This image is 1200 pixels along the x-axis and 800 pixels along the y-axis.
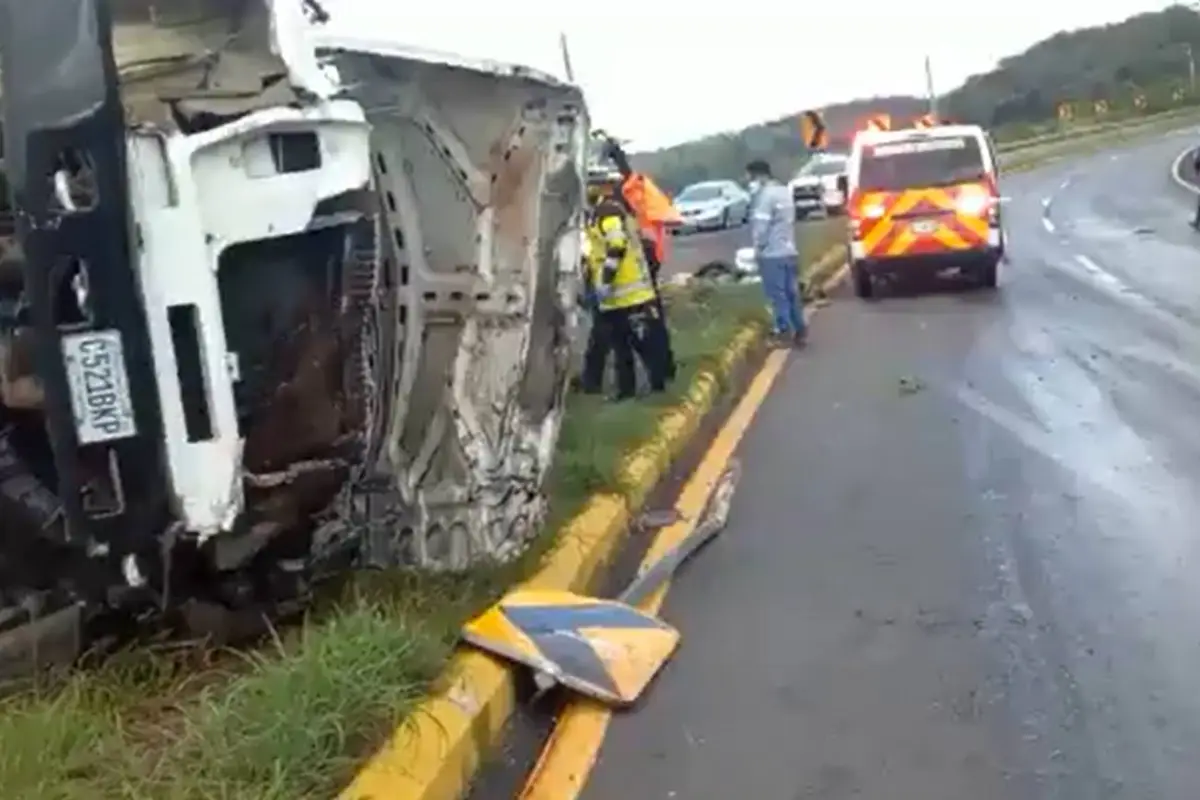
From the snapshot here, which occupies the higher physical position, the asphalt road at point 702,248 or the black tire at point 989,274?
the asphalt road at point 702,248

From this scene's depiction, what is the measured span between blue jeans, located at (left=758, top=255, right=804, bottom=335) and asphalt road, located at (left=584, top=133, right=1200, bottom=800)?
2.21m

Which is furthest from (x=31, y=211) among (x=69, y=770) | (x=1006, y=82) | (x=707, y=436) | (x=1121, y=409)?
(x=1006, y=82)

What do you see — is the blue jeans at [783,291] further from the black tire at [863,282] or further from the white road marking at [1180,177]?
the white road marking at [1180,177]

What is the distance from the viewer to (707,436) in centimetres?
1211

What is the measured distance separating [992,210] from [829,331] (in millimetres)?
3736

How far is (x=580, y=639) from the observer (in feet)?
21.2

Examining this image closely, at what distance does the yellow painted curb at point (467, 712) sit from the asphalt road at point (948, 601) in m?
0.37

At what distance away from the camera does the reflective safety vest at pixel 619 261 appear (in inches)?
490

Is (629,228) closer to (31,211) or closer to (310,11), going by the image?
(310,11)

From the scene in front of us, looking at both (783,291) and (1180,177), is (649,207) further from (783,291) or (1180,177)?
(1180,177)

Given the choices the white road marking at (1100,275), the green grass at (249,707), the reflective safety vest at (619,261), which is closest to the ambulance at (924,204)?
the white road marking at (1100,275)

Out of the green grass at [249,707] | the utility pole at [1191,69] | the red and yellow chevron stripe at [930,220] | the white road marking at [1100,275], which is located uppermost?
the utility pole at [1191,69]

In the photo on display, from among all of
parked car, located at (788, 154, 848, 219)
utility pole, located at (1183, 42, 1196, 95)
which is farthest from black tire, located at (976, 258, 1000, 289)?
utility pole, located at (1183, 42, 1196, 95)

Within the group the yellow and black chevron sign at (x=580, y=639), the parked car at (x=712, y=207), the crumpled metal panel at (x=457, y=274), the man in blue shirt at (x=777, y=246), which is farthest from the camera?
the parked car at (x=712, y=207)
